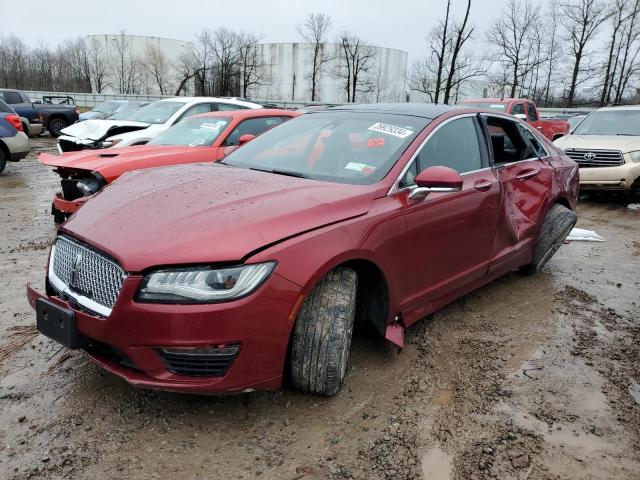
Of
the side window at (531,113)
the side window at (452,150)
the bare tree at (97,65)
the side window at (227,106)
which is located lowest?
the side window at (452,150)

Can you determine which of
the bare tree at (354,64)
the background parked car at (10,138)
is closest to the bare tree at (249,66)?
the bare tree at (354,64)

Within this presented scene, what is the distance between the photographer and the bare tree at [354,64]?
4906 cm

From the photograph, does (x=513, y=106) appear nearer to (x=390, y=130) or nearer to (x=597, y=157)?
(x=597, y=157)

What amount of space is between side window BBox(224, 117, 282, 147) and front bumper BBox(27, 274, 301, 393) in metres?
4.38

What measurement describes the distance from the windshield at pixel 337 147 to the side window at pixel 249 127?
107 inches

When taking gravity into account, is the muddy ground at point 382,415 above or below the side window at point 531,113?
below

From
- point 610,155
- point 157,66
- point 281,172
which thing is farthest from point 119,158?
point 157,66

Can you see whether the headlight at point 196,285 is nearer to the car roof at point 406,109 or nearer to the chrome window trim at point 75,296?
the chrome window trim at point 75,296

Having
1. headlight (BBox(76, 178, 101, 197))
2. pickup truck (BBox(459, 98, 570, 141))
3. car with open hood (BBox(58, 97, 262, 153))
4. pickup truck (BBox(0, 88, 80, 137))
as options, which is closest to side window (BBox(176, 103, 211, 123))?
car with open hood (BBox(58, 97, 262, 153))

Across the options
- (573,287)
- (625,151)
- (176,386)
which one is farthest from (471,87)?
(176,386)

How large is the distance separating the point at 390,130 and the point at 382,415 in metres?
1.77

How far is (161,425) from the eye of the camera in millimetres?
2430

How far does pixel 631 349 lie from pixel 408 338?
150 centimetres

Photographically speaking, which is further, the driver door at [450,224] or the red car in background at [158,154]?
the red car in background at [158,154]
